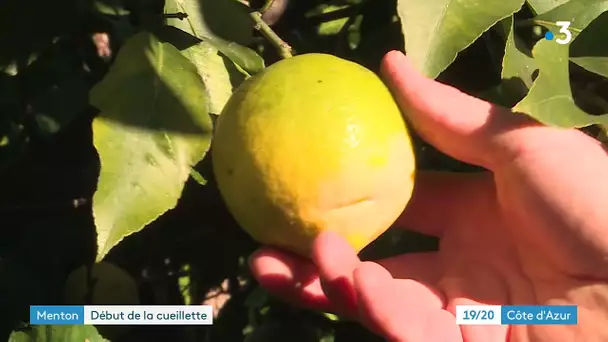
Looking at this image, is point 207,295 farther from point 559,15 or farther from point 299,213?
point 559,15

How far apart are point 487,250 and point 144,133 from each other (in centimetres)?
42

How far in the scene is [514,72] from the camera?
80cm

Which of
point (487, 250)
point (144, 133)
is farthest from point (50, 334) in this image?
point (487, 250)

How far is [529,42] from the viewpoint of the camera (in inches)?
40.7

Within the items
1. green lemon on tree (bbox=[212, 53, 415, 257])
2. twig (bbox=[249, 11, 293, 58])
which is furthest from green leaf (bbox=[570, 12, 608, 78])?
twig (bbox=[249, 11, 293, 58])

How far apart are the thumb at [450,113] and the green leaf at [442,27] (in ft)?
0.11

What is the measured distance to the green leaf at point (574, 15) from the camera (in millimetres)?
855

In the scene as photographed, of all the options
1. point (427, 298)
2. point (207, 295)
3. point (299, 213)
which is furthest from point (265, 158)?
point (207, 295)

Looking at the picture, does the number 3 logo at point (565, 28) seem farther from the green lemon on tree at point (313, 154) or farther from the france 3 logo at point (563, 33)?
the green lemon on tree at point (313, 154)

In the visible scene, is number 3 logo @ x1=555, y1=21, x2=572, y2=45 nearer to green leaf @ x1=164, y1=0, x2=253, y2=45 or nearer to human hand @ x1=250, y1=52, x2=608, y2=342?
human hand @ x1=250, y1=52, x2=608, y2=342

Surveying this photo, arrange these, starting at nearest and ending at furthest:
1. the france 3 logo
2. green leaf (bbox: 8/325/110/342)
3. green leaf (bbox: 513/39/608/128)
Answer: green leaf (bbox: 513/39/608/128), the france 3 logo, green leaf (bbox: 8/325/110/342)

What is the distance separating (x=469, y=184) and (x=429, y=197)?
0.05 meters

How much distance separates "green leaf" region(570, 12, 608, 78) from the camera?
0.79m

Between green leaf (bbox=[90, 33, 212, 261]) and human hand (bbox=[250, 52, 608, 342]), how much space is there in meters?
0.15
